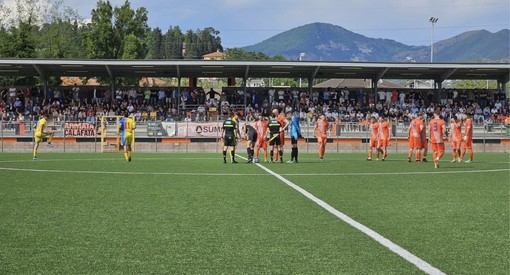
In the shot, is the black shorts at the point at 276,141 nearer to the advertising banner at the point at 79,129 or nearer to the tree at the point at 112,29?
the advertising banner at the point at 79,129

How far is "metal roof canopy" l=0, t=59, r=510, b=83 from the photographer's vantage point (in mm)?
48781

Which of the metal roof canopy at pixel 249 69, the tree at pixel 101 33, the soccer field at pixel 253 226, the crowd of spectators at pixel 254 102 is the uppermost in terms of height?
the tree at pixel 101 33

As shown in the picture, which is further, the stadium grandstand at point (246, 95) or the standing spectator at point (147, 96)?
the standing spectator at point (147, 96)

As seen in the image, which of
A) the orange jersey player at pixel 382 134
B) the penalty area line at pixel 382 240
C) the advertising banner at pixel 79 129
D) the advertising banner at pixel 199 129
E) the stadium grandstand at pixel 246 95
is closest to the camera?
the penalty area line at pixel 382 240

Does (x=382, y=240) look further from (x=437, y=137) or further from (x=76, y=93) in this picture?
(x=76, y=93)

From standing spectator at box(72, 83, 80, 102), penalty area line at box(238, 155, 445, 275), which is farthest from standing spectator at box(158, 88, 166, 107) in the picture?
penalty area line at box(238, 155, 445, 275)

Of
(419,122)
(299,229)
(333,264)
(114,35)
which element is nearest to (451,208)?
(299,229)

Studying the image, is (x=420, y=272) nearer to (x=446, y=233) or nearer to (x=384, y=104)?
(x=446, y=233)

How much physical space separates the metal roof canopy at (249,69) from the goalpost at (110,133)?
9.22 meters

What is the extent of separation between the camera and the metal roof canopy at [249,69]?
48.8m

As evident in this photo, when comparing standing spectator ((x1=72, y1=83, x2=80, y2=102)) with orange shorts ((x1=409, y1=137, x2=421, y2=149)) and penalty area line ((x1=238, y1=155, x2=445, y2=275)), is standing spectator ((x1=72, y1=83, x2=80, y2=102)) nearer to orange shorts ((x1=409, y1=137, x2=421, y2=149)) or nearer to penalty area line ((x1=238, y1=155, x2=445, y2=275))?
orange shorts ((x1=409, y1=137, x2=421, y2=149))

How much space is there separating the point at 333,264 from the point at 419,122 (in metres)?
20.6

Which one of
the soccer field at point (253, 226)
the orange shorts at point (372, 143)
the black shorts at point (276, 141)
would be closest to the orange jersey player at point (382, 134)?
the orange shorts at point (372, 143)

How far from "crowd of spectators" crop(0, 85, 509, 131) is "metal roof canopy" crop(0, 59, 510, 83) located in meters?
1.45
